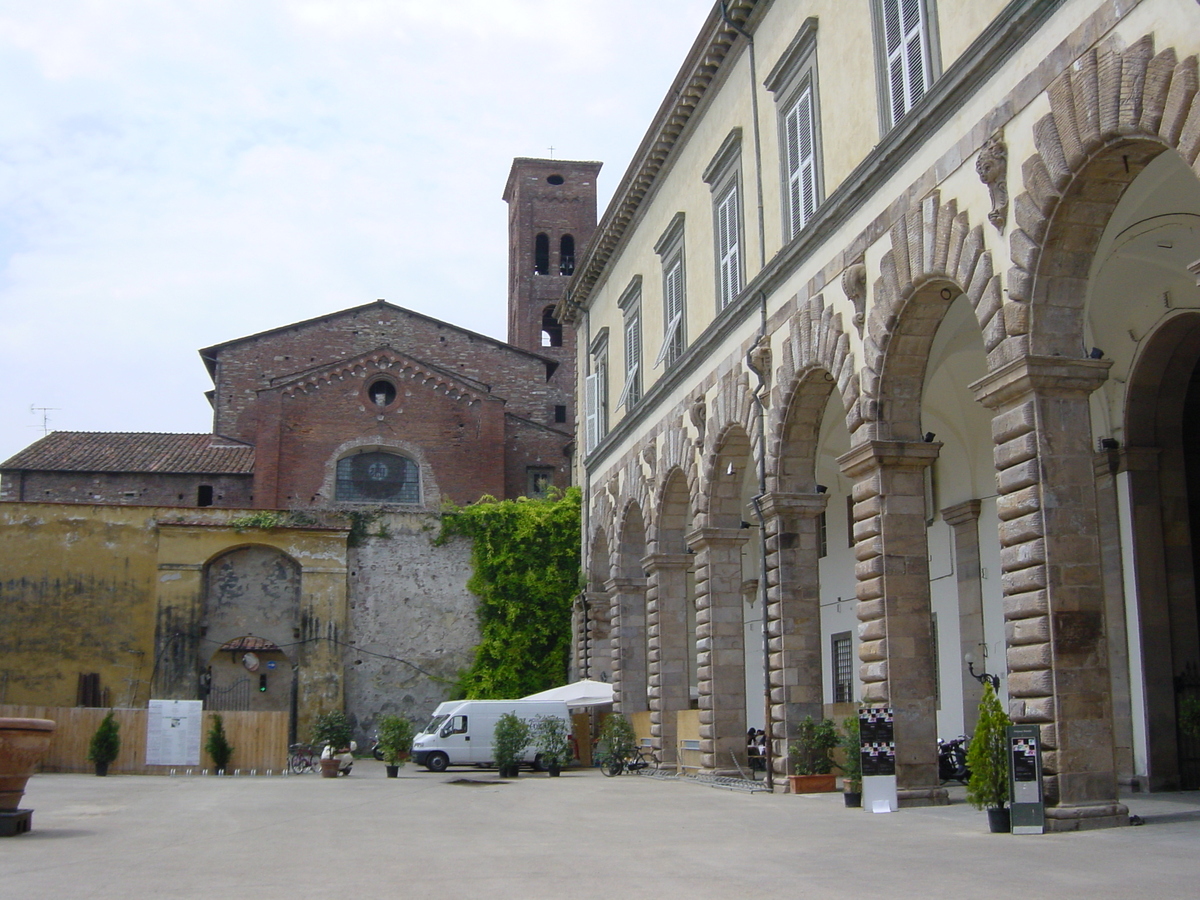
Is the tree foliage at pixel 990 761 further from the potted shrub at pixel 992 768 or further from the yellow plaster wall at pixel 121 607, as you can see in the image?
the yellow plaster wall at pixel 121 607

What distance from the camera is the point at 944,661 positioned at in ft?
64.1

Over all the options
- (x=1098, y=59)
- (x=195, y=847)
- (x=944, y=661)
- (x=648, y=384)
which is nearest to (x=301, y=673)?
(x=648, y=384)

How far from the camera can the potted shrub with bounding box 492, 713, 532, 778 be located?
75.3 feet

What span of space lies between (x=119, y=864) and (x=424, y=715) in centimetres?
2132

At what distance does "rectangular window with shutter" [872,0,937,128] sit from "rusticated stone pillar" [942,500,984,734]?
23.3 ft

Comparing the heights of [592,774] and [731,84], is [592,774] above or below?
below

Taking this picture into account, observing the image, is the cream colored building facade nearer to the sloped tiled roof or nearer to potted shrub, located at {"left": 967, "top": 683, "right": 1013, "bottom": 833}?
potted shrub, located at {"left": 967, "top": 683, "right": 1013, "bottom": 833}

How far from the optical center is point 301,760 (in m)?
26.4

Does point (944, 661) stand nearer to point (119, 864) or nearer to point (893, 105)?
point (893, 105)

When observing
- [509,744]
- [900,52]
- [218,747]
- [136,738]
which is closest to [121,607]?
[136,738]

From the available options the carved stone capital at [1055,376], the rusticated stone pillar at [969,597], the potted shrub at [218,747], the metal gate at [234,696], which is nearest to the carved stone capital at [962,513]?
the rusticated stone pillar at [969,597]

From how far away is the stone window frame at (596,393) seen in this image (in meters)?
28.2

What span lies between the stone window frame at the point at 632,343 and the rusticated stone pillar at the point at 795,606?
8693 millimetres

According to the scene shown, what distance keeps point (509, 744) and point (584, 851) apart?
1334 centimetres
